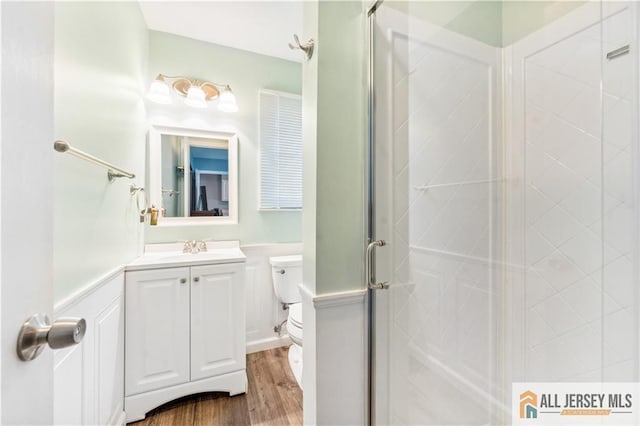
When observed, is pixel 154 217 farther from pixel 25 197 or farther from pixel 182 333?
pixel 25 197

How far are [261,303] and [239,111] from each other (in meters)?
1.58

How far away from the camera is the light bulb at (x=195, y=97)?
1.95m

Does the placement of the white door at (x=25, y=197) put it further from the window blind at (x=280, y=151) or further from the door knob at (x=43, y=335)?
the window blind at (x=280, y=151)

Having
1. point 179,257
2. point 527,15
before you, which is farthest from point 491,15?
point 179,257

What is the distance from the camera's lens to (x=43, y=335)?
39 centimetres

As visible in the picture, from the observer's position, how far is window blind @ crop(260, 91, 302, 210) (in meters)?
2.26

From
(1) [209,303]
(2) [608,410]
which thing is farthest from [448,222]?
(1) [209,303]

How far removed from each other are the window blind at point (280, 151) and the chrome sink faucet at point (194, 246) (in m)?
0.56

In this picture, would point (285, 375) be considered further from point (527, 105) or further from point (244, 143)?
point (527, 105)

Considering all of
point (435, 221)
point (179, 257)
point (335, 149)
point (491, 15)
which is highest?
point (491, 15)

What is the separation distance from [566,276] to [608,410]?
0.48 metres

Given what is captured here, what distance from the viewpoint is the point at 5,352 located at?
33cm

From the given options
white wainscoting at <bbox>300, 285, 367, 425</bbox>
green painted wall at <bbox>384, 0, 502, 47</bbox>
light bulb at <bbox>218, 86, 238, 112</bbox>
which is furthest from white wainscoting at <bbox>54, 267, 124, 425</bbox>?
green painted wall at <bbox>384, 0, 502, 47</bbox>

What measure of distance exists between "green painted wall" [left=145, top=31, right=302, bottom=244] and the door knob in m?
1.74
